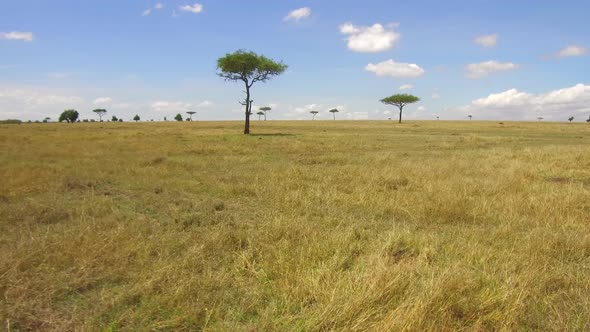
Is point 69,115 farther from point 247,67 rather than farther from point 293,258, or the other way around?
point 293,258

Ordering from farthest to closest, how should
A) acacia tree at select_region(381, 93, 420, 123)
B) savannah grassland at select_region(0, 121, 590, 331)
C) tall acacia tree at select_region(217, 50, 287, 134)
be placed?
acacia tree at select_region(381, 93, 420, 123) → tall acacia tree at select_region(217, 50, 287, 134) → savannah grassland at select_region(0, 121, 590, 331)

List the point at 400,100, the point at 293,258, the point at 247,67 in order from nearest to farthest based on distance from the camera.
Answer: the point at 293,258 < the point at 247,67 < the point at 400,100

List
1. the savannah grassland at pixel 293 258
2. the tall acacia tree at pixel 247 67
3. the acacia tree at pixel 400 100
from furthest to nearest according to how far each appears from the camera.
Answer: the acacia tree at pixel 400 100 < the tall acacia tree at pixel 247 67 < the savannah grassland at pixel 293 258

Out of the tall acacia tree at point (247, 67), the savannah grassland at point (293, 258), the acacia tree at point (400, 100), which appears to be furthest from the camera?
the acacia tree at point (400, 100)

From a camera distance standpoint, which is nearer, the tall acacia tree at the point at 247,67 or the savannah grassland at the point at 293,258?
the savannah grassland at the point at 293,258

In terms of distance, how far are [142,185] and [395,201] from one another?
286 inches

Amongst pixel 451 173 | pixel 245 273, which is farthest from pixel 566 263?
pixel 451 173

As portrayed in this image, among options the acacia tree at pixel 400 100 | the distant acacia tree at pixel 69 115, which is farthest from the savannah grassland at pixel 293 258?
the distant acacia tree at pixel 69 115

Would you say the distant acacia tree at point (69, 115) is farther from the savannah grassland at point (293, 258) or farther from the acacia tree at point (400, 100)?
the savannah grassland at point (293, 258)

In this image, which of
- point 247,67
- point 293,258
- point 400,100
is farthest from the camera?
point 400,100

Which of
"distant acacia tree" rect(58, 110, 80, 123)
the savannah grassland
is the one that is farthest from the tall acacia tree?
"distant acacia tree" rect(58, 110, 80, 123)

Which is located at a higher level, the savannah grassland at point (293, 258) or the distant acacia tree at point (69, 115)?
the distant acacia tree at point (69, 115)

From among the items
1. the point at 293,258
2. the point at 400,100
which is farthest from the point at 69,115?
the point at 293,258

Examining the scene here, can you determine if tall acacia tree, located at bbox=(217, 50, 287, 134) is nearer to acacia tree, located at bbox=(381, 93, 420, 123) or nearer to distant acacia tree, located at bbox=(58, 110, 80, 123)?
acacia tree, located at bbox=(381, 93, 420, 123)
